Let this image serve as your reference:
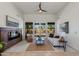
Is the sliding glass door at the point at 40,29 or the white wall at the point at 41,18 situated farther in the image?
the sliding glass door at the point at 40,29

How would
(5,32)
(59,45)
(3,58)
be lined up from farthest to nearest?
(59,45) < (5,32) < (3,58)

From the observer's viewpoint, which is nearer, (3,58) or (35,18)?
(3,58)

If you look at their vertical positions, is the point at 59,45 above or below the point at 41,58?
below

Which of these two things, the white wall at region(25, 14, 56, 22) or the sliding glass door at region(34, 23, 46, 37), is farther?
the sliding glass door at region(34, 23, 46, 37)

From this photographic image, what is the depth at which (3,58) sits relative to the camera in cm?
124

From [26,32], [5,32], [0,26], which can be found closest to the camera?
[0,26]

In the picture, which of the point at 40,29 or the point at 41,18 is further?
the point at 40,29

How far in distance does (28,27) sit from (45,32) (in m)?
1.63

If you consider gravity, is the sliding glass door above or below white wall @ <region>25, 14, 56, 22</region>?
below

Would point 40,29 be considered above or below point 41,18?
below

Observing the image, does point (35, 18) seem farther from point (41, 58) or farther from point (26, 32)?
point (41, 58)

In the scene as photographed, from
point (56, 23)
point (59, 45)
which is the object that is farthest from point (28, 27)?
point (59, 45)

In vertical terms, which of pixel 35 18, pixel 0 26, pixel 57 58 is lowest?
pixel 57 58

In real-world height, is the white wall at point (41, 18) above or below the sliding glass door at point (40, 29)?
above
